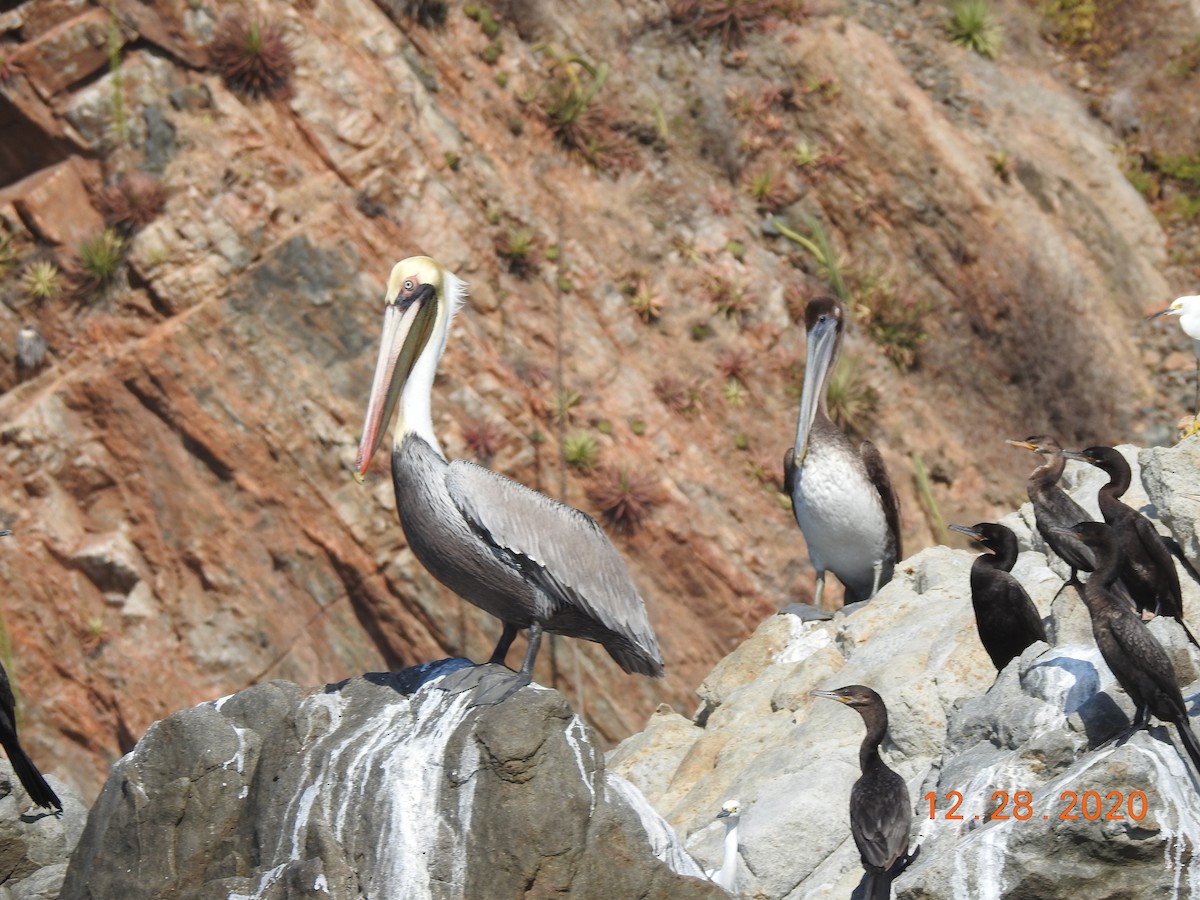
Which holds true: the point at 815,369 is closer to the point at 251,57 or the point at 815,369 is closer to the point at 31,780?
the point at 31,780

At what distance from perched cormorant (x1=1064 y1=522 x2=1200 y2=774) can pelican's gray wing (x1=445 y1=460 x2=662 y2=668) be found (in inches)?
95.5

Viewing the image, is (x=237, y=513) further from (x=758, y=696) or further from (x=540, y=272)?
(x=758, y=696)

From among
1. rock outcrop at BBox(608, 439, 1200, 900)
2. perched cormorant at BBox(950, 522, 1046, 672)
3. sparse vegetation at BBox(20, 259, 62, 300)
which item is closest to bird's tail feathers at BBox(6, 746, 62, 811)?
rock outcrop at BBox(608, 439, 1200, 900)

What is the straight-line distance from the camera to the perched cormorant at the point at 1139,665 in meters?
6.64

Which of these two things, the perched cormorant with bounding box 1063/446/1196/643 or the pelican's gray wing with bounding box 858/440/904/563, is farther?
the pelican's gray wing with bounding box 858/440/904/563

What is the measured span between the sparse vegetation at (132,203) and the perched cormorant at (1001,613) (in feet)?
29.3

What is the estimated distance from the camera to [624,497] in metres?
14.8

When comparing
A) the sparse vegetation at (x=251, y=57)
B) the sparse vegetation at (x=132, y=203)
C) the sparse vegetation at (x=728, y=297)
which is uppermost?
the sparse vegetation at (x=251, y=57)

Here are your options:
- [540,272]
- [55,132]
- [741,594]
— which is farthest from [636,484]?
[55,132]

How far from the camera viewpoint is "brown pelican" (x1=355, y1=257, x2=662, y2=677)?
7.85 meters

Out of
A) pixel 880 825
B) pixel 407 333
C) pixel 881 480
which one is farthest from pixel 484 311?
pixel 880 825

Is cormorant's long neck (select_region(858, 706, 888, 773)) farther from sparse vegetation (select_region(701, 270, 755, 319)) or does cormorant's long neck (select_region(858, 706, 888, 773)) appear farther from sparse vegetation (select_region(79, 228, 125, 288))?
sparse vegetation (select_region(701, 270, 755, 319))

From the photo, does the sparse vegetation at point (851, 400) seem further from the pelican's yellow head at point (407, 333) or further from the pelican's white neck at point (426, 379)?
the pelican's yellow head at point (407, 333)

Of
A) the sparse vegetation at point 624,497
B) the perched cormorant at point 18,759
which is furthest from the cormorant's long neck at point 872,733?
the sparse vegetation at point 624,497
